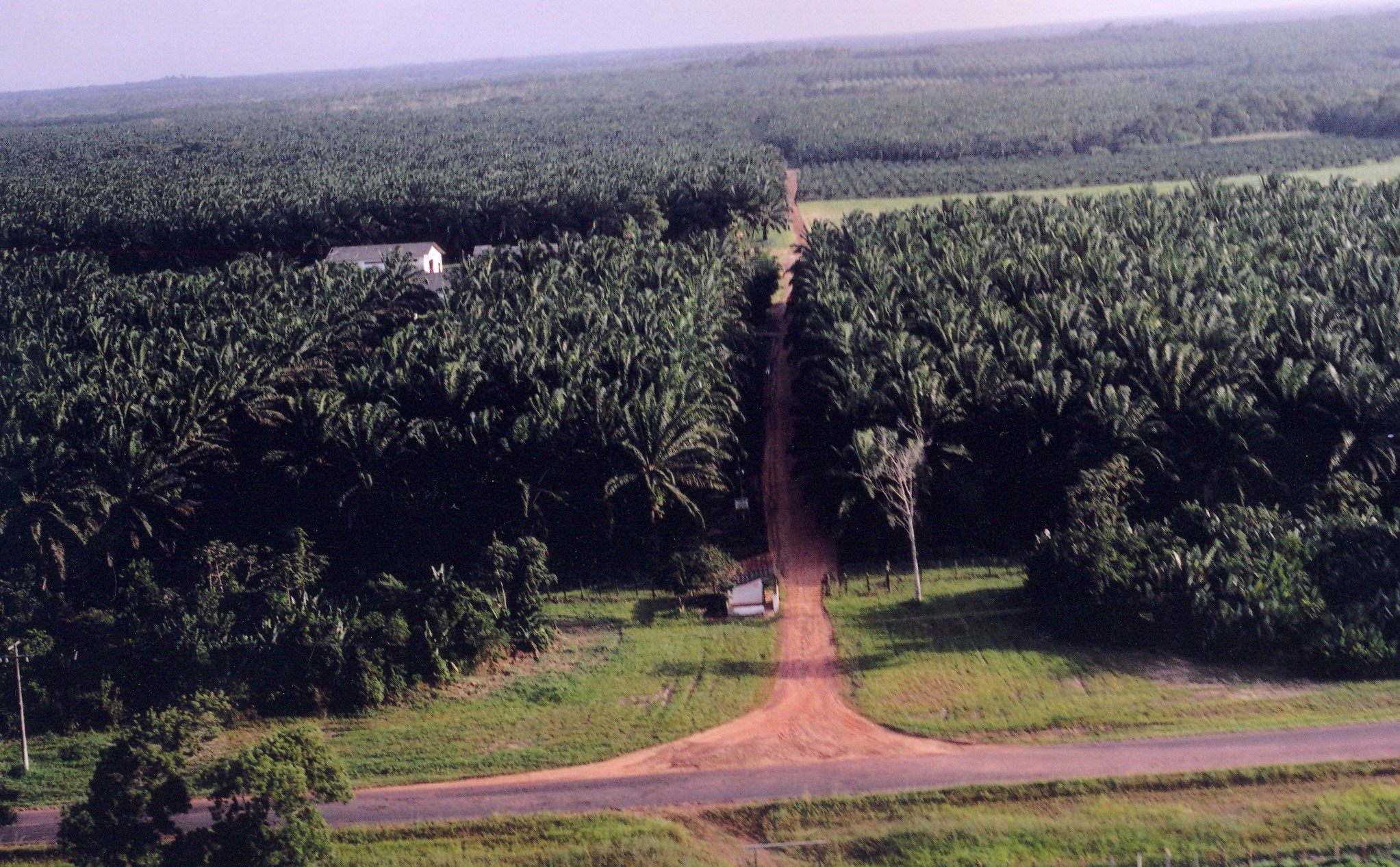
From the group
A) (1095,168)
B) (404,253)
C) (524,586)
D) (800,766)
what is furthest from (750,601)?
(1095,168)

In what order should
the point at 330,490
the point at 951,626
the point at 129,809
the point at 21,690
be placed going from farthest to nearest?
1. the point at 330,490
2. the point at 951,626
3. the point at 21,690
4. the point at 129,809

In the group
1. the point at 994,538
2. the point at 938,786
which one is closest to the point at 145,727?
the point at 938,786

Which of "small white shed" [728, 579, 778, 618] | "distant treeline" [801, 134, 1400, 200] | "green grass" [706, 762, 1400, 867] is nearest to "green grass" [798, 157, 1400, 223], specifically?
"distant treeline" [801, 134, 1400, 200]

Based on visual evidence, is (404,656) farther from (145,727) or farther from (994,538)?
(994,538)

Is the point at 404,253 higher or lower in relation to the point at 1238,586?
higher

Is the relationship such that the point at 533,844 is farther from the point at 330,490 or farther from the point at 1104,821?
the point at 330,490

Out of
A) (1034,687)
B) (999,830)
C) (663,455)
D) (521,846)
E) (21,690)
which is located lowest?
(521,846)

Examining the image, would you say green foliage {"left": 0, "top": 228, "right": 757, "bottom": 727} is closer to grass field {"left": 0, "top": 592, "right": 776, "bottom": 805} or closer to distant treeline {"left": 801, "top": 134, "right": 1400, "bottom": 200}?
grass field {"left": 0, "top": 592, "right": 776, "bottom": 805}
